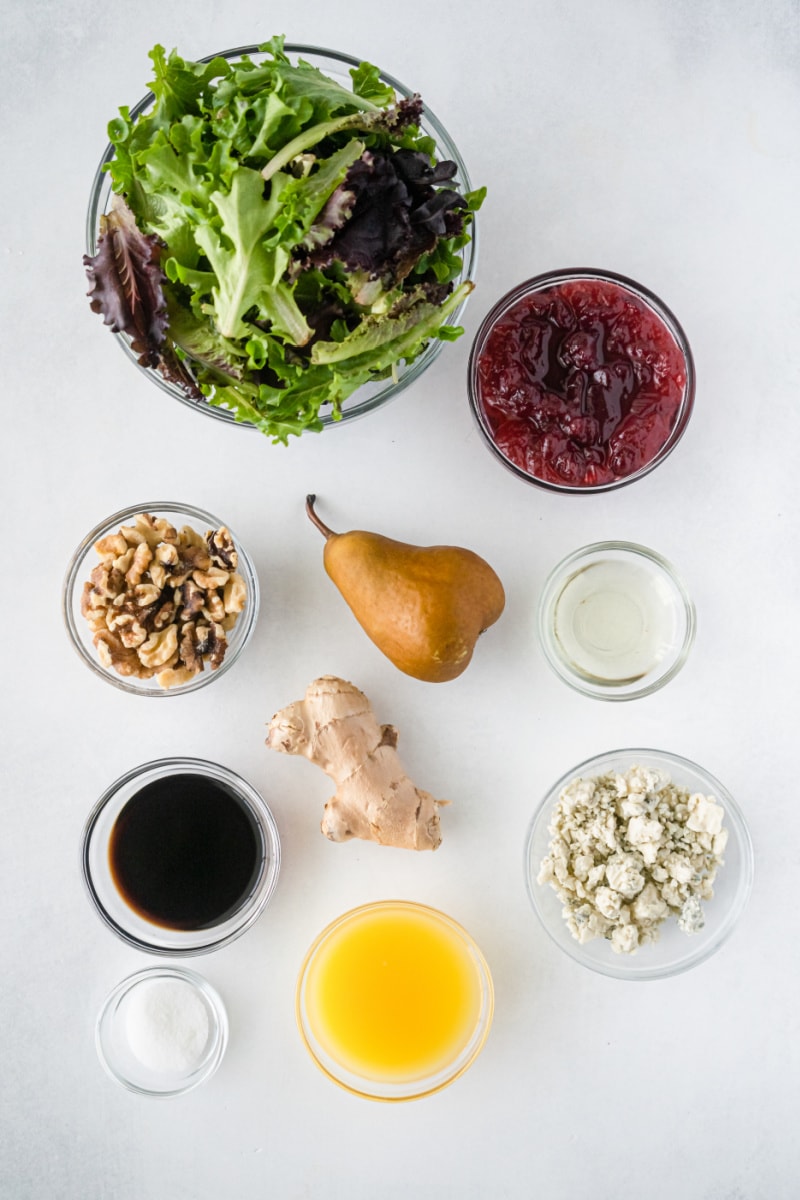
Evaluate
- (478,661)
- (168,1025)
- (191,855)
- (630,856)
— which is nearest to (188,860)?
(191,855)

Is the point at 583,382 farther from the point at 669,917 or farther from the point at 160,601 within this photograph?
the point at 669,917

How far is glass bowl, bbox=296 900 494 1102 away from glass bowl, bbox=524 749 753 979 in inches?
5.6

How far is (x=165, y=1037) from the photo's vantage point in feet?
5.03

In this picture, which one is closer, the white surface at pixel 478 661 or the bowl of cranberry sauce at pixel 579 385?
the bowl of cranberry sauce at pixel 579 385

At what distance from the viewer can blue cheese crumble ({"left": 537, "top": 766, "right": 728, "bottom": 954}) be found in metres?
1.47

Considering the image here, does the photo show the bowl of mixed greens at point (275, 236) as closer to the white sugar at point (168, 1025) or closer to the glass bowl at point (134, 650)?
the glass bowl at point (134, 650)

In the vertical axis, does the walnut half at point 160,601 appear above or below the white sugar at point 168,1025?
above

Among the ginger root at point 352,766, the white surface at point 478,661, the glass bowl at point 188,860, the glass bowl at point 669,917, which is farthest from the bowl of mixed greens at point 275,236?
the glass bowl at point 669,917

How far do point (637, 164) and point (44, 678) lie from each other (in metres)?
1.29

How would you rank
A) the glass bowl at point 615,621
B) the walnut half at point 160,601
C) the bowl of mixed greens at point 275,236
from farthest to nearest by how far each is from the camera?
the glass bowl at point 615,621
the walnut half at point 160,601
the bowl of mixed greens at point 275,236

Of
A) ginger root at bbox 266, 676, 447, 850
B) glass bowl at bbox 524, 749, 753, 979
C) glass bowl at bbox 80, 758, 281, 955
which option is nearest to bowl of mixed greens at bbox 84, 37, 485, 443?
ginger root at bbox 266, 676, 447, 850

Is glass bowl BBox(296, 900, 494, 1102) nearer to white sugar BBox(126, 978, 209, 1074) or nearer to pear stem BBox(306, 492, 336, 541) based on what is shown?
white sugar BBox(126, 978, 209, 1074)

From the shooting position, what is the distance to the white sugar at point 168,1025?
5.05 feet

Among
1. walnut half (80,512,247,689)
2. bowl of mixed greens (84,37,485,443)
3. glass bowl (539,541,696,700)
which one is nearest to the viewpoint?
bowl of mixed greens (84,37,485,443)
